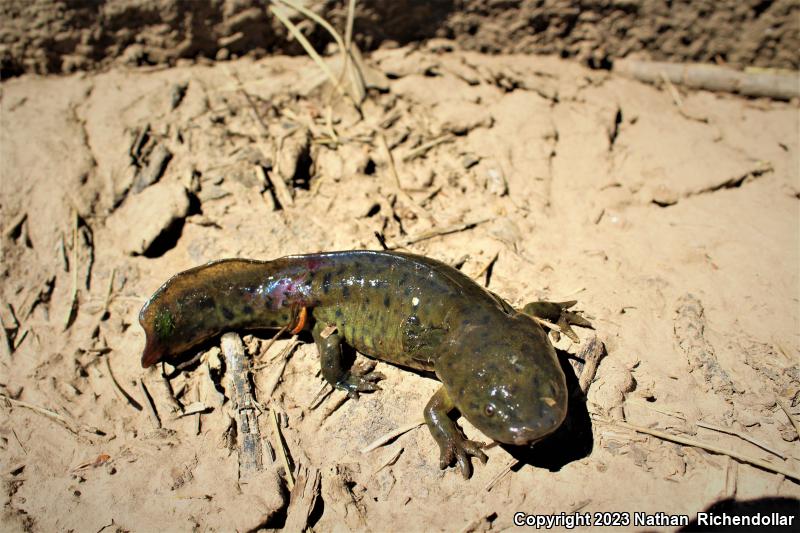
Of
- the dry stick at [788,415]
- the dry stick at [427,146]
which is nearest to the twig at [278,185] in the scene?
the dry stick at [427,146]

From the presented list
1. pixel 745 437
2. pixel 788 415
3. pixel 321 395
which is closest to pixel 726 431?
pixel 745 437

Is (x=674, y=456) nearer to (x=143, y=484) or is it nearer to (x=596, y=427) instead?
(x=596, y=427)

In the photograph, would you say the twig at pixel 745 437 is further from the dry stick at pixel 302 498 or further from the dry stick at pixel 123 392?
the dry stick at pixel 123 392

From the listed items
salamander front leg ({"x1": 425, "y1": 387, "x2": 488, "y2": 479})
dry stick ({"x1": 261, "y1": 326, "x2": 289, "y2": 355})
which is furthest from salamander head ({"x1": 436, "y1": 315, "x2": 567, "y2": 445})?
dry stick ({"x1": 261, "y1": 326, "x2": 289, "y2": 355})

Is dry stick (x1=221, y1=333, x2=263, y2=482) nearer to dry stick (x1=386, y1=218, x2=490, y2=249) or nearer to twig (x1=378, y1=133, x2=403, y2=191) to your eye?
dry stick (x1=386, y1=218, x2=490, y2=249)

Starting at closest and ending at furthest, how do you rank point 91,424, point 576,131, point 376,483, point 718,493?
point 718,493, point 376,483, point 91,424, point 576,131

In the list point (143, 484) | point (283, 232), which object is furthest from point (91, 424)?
point (283, 232)
